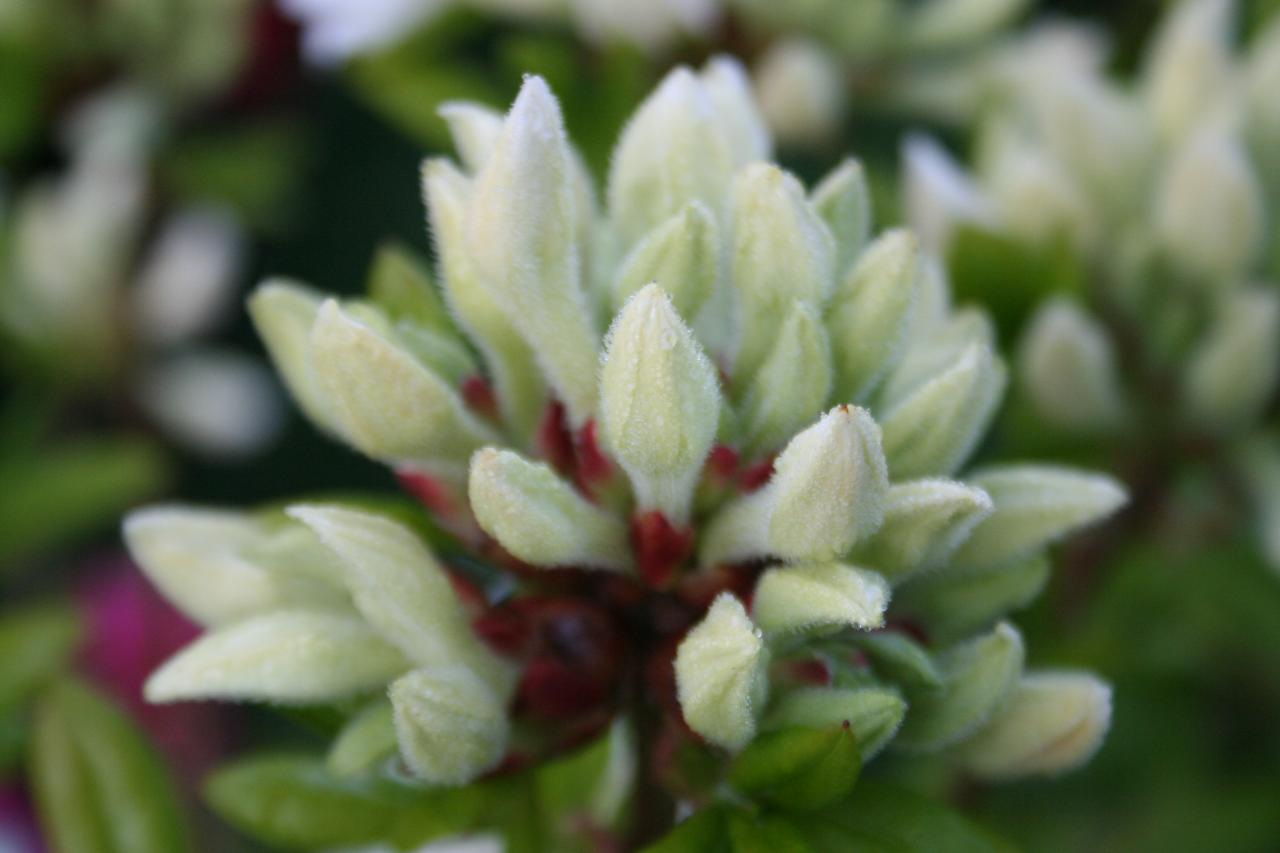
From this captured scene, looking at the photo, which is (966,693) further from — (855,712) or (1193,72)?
(1193,72)

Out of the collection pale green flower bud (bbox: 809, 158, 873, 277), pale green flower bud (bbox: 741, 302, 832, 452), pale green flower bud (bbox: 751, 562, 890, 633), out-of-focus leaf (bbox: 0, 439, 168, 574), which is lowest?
out-of-focus leaf (bbox: 0, 439, 168, 574)

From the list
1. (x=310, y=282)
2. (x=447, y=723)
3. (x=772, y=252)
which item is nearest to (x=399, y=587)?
(x=447, y=723)

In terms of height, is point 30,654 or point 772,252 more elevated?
point 772,252

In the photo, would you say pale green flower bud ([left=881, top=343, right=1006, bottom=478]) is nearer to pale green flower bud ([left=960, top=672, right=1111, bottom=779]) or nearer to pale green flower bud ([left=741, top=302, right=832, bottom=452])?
pale green flower bud ([left=741, top=302, right=832, bottom=452])

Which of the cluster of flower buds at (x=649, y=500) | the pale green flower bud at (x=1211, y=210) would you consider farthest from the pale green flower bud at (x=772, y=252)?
the pale green flower bud at (x=1211, y=210)

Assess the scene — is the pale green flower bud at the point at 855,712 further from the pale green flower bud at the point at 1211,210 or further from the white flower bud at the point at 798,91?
the white flower bud at the point at 798,91

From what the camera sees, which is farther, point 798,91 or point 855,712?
point 798,91

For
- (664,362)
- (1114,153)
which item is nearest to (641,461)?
(664,362)

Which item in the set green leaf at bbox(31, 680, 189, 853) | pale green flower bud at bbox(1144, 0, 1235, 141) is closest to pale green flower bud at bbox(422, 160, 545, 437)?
green leaf at bbox(31, 680, 189, 853)
